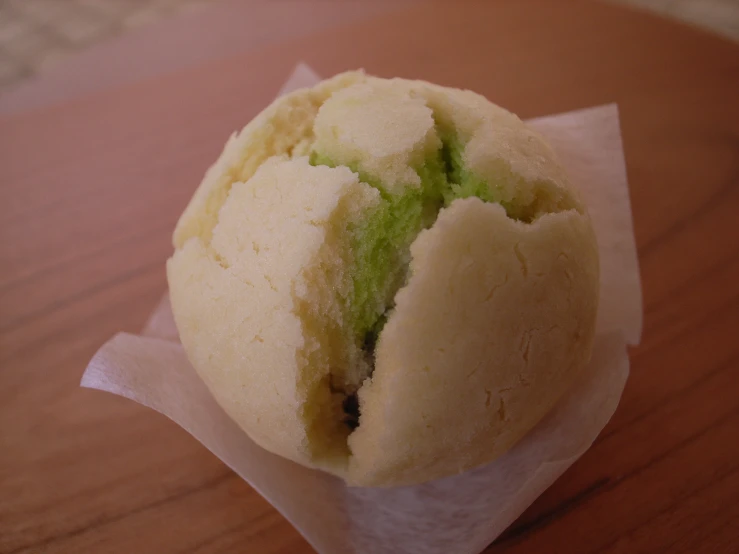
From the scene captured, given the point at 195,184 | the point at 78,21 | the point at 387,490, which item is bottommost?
the point at 387,490

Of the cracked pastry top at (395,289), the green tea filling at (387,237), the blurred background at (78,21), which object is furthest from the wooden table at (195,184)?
the blurred background at (78,21)

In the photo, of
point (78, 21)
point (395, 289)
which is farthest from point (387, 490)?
point (78, 21)

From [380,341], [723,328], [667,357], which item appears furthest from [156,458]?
[723,328]

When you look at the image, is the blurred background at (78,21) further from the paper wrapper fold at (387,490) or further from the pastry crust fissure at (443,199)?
the pastry crust fissure at (443,199)

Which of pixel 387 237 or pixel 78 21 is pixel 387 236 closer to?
pixel 387 237

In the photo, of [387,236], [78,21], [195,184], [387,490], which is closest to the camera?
[387,236]

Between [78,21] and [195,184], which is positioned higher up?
[78,21]

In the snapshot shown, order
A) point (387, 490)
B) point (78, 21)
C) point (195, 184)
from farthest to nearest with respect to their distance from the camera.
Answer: point (78, 21) < point (195, 184) < point (387, 490)
